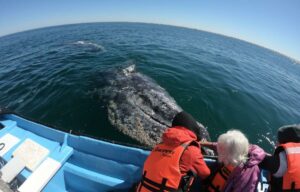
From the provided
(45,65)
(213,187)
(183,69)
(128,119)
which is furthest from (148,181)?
(45,65)

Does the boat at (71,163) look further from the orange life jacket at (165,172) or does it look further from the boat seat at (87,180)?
the orange life jacket at (165,172)

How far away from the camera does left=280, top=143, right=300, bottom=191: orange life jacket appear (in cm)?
337

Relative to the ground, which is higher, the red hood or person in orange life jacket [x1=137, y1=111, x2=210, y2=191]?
the red hood

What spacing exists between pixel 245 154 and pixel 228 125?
646cm

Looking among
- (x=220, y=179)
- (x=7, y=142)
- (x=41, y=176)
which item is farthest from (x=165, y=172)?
(x=7, y=142)

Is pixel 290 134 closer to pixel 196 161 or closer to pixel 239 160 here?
pixel 239 160

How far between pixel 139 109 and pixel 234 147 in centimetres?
524

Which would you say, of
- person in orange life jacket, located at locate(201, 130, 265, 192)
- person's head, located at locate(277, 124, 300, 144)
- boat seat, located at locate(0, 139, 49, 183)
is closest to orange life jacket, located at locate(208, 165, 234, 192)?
person in orange life jacket, located at locate(201, 130, 265, 192)

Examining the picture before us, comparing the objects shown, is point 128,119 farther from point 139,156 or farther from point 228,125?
point 228,125

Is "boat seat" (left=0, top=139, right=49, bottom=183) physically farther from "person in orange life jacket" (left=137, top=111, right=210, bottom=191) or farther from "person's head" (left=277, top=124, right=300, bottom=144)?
"person's head" (left=277, top=124, right=300, bottom=144)

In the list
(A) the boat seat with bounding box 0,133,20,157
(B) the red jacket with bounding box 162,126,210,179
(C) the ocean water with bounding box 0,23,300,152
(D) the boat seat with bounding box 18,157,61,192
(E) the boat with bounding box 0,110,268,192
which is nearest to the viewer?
(B) the red jacket with bounding box 162,126,210,179

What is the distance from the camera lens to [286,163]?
3.52 meters

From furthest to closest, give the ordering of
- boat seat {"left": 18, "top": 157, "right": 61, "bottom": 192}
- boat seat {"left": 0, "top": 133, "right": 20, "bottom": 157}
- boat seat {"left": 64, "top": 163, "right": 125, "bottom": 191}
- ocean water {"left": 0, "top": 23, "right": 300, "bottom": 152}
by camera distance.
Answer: ocean water {"left": 0, "top": 23, "right": 300, "bottom": 152} < boat seat {"left": 0, "top": 133, "right": 20, "bottom": 157} < boat seat {"left": 64, "top": 163, "right": 125, "bottom": 191} < boat seat {"left": 18, "top": 157, "right": 61, "bottom": 192}

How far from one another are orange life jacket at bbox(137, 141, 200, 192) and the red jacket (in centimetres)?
8
